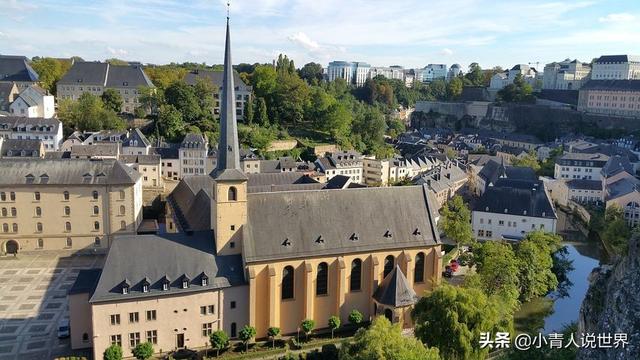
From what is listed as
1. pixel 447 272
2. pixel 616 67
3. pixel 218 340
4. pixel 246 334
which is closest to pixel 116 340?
pixel 218 340

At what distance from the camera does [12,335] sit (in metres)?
36.0

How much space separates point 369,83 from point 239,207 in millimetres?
139505

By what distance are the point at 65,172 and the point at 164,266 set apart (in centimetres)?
2500

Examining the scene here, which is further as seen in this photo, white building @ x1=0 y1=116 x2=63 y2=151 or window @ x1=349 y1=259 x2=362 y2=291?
white building @ x1=0 y1=116 x2=63 y2=151

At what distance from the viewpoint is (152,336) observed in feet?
112

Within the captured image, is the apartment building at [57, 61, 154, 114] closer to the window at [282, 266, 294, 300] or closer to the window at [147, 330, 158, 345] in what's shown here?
the window at [282, 266, 294, 300]

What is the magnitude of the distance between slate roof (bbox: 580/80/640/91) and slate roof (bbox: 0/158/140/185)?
120 m

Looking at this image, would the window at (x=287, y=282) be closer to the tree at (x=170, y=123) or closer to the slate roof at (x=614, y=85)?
the tree at (x=170, y=123)

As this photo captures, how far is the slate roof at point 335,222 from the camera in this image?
37.1m

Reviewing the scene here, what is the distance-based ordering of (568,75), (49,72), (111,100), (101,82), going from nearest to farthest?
(111,100) < (101,82) < (49,72) < (568,75)

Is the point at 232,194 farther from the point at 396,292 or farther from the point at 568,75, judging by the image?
the point at 568,75

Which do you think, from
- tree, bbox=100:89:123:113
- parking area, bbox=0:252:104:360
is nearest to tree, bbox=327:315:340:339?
parking area, bbox=0:252:104:360

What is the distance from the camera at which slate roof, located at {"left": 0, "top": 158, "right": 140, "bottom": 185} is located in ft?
171

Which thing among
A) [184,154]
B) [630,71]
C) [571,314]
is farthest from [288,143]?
[630,71]
